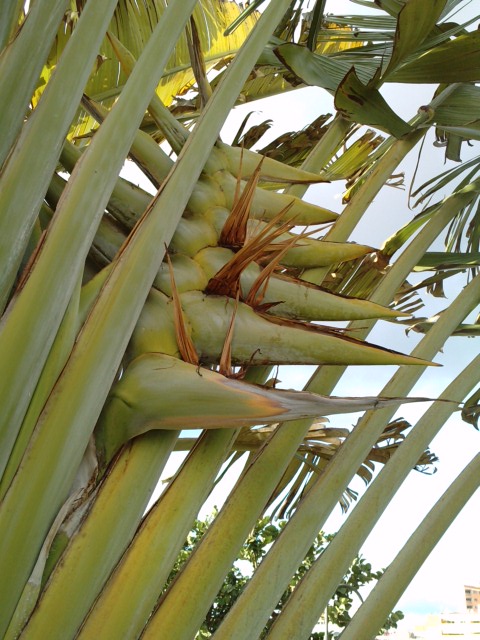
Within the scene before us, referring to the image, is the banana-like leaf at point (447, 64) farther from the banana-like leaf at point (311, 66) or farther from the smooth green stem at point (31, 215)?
the smooth green stem at point (31, 215)

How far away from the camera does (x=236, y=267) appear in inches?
29.3

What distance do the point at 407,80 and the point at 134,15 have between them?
1.15m

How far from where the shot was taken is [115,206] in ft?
2.67

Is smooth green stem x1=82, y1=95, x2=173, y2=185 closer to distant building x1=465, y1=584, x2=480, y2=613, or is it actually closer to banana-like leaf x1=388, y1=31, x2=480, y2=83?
banana-like leaf x1=388, y1=31, x2=480, y2=83

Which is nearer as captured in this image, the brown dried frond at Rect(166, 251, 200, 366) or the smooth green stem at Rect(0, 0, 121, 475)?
the smooth green stem at Rect(0, 0, 121, 475)

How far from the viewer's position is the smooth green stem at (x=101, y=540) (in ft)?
1.91

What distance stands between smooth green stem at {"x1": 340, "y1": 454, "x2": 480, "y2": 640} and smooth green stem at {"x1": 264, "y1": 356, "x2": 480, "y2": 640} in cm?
8

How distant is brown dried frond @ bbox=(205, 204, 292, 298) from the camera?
28.9 inches

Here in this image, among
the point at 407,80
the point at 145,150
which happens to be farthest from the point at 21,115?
the point at 407,80

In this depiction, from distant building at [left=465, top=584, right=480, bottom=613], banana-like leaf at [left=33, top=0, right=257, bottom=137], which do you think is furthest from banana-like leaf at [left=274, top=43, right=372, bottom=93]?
distant building at [left=465, top=584, right=480, bottom=613]

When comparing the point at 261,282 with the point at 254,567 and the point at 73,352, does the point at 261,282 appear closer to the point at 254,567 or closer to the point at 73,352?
the point at 73,352

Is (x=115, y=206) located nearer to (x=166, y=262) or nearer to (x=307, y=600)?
(x=166, y=262)

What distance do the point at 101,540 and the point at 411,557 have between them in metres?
0.56

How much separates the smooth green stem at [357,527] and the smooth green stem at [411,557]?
0.25ft
